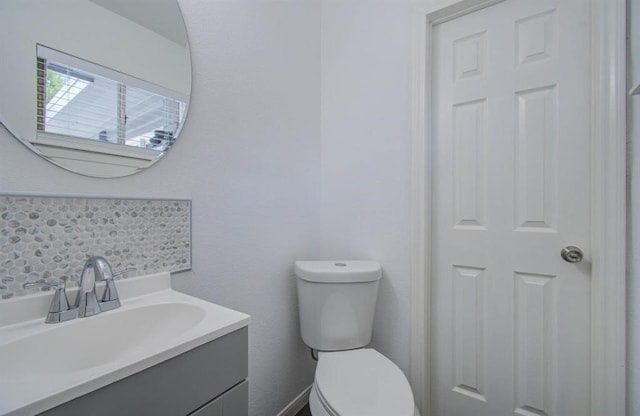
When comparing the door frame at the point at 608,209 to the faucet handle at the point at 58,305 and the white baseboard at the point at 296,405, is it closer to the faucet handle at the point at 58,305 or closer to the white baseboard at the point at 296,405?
the white baseboard at the point at 296,405

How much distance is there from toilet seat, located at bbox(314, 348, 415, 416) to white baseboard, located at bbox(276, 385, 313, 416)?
45cm

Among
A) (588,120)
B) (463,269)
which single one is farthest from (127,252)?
(588,120)

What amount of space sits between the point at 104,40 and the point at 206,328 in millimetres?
858

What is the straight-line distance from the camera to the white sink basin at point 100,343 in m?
0.43

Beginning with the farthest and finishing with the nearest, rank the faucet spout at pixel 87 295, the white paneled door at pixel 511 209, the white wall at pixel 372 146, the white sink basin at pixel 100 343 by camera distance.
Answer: the white wall at pixel 372 146, the white paneled door at pixel 511 209, the faucet spout at pixel 87 295, the white sink basin at pixel 100 343

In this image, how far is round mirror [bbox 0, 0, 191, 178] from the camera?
0.65 metres

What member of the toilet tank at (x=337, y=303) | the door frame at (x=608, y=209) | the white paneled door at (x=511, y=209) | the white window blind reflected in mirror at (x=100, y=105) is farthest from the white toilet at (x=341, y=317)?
the white window blind reflected in mirror at (x=100, y=105)

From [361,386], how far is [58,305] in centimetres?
93

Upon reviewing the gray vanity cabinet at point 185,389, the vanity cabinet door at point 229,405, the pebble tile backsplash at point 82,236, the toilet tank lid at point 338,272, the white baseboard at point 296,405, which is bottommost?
the white baseboard at point 296,405

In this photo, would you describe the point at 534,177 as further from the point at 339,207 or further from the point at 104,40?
the point at 104,40

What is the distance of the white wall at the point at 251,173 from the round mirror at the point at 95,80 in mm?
45

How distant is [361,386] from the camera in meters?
0.97

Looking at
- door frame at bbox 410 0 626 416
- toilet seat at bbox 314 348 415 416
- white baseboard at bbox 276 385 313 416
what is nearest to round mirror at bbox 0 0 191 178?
toilet seat at bbox 314 348 415 416

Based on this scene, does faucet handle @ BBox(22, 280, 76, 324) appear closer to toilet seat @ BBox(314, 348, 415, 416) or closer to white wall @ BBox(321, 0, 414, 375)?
toilet seat @ BBox(314, 348, 415, 416)
